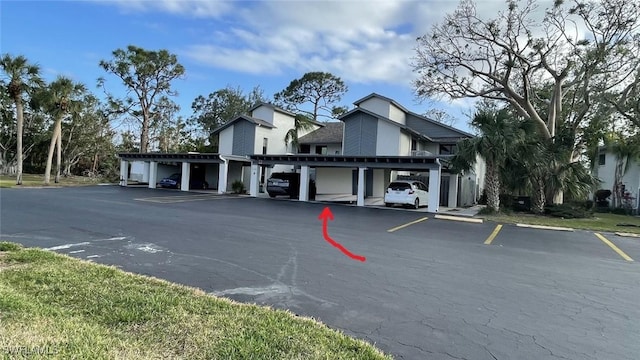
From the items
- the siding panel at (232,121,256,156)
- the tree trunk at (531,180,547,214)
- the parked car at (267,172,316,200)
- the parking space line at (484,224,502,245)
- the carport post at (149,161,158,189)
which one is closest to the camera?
the parking space line at (484,224,502,245)

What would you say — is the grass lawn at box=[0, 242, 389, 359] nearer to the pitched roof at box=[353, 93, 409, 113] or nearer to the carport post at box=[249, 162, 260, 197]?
the carport post at box=[249, 162, 260, 197]

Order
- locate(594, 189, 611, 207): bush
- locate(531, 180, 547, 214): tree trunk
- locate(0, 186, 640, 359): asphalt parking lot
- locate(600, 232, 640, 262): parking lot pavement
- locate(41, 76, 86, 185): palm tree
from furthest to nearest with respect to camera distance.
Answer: locate(41, 76, 86, 185): palm tree
locate(594, 189, 611, 207): bush
locate(531, 180, 547, 214): tree trunk
locate(600, 232, 640, 262): parking lot pavement
locate(0, 186, 640, 359): asphalt parking lot

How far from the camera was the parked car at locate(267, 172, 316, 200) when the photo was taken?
23.9m

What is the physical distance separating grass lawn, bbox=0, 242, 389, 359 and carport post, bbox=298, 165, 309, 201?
18062 millimetres

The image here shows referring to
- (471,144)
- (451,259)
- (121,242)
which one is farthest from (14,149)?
(451,259)

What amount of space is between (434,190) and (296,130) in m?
18.2

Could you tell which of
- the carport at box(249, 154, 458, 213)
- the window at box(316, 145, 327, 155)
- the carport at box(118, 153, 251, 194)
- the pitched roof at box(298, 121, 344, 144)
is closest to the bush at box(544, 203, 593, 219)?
the carport at box(249, 154, 458, 213)

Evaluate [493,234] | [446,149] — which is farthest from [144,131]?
[493,234]

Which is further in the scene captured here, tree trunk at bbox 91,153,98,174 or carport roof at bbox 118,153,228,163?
tree trunk at bbox 91,153,98,174

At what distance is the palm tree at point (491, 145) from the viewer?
690 inches

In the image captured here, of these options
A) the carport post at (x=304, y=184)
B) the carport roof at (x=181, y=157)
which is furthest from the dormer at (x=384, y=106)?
the carport roof at (x=181, y=157)

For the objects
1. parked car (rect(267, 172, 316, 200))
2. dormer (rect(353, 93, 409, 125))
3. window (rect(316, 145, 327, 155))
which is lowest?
parked car (rect(267, 172, 316, 200))

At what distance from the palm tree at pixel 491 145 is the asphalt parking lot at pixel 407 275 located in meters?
6.21

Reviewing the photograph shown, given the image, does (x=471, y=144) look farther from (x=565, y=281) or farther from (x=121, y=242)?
(x=121, y=242)
